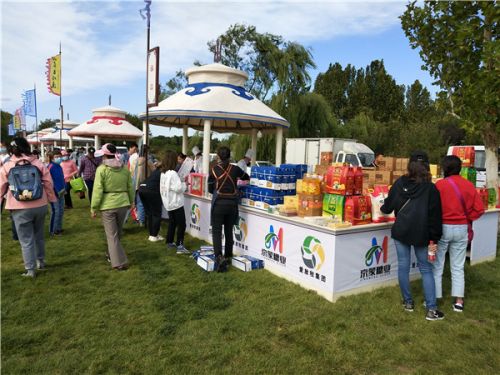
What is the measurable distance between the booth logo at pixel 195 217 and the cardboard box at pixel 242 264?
1.98m

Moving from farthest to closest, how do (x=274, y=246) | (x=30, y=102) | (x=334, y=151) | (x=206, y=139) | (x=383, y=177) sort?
1. (x=30, y=102)
2. (x=334, y=151)
3. (x=206, y=139)
4. (x=383, y=177)
5. (x=274, y=246)

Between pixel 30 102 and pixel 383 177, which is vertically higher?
pixel 30 102

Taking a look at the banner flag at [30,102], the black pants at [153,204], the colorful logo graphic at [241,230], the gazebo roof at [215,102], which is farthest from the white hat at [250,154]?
the banner flag at [30,102]

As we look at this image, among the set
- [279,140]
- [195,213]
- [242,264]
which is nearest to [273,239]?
[242,264]

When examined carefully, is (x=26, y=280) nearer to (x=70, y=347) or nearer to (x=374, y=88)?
(x=70, y=347)

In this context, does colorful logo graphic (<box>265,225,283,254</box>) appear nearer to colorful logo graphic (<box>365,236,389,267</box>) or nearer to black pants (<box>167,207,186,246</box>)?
colorful logo graphic (<box>365,236,389,267</box>)

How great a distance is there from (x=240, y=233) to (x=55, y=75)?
1543cm

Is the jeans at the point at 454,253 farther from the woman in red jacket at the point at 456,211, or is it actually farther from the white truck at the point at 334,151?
the white truck at the point at 334,151

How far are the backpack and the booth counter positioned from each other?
3.05m

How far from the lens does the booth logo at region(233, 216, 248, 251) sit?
6.15m

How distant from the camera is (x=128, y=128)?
16.0 meters

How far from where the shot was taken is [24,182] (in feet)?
15.9

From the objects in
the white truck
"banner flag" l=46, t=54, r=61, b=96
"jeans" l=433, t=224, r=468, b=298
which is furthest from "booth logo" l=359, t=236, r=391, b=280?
"banner flag" l=46, t=54, r=61, b=96

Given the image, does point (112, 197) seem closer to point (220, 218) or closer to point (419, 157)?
point (220, 218)
